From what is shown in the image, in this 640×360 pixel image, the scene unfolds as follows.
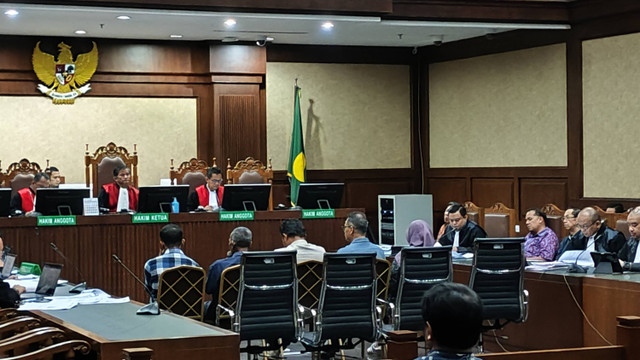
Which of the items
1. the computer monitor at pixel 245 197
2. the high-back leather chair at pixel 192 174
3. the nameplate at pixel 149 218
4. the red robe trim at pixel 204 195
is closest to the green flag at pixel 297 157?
the high-back leather chair at pixel 192 174

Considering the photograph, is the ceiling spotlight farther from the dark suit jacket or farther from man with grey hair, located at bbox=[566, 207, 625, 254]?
man with grey hair, located at bbox=[566, 207, 625, 254]

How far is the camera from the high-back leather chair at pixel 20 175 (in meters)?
11.2

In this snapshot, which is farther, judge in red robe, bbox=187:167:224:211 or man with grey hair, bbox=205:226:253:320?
judge in red robe, bbox=187:167:224:211

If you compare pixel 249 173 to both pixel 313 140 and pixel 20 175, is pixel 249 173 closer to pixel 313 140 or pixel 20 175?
pixel 313 140

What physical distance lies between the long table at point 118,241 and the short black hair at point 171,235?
223cm

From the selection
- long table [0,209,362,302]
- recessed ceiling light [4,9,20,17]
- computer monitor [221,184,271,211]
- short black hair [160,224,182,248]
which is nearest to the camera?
short black hair [160,224,182,248]

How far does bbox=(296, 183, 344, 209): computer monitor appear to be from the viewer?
1033cm

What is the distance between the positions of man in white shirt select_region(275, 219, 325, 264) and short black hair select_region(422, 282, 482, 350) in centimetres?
473

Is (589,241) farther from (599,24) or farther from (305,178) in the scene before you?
(305,178)

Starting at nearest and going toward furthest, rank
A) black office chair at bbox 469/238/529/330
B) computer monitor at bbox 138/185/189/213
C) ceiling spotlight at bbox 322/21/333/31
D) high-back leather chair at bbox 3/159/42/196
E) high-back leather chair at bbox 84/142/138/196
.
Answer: black office chair at bbox 469/238/529/330
computer monitor at bbox 138/185/189/213
high-back leather chair at bbox 3/159/42/196
high-back leather chair at bbox 84/142/138/196
ceiling spotlight at bbox 322/21/333/31

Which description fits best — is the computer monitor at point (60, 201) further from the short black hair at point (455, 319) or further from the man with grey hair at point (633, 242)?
the short black hair at point (455, 319)

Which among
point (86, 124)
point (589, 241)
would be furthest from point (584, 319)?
point (86, 124)

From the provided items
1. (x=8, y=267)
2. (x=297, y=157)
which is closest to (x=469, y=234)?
(x=8, y=267)

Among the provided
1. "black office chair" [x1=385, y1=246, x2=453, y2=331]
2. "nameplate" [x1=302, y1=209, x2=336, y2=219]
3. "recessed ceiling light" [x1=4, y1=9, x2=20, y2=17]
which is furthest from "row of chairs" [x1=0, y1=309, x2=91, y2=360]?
Result: "recessed ceiling light" [x1=4, y1=9, x2=20, y2=17]
